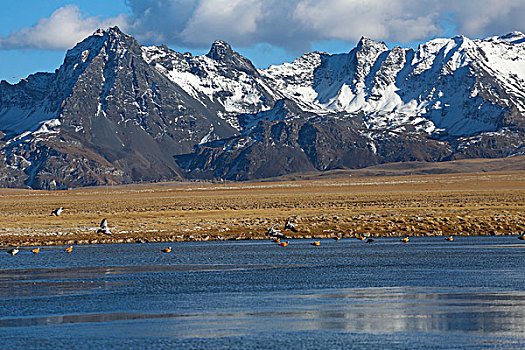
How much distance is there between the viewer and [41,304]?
34469 millimetres

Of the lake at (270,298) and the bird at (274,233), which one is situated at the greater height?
the bird at (274,233)

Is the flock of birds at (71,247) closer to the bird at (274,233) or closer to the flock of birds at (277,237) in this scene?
Answer: the flock of birds at (277,237)

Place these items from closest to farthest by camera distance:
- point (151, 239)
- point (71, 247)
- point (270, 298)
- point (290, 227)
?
1. point (270, 298)
2. point (71, 247)
3. point (151, 239)
4. point (290, 227)

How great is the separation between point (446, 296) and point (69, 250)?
3225 centimetres

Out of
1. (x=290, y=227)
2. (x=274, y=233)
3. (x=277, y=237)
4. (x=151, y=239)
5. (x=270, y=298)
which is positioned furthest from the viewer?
(x=290, y=227)

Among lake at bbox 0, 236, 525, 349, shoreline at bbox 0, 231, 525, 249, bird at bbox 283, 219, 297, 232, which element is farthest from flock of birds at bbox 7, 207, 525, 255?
lake at bbox 0, 236, 525, 349

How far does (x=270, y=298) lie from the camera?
34.8 metres

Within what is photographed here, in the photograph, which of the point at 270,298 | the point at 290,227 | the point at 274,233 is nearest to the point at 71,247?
the point at 274,233

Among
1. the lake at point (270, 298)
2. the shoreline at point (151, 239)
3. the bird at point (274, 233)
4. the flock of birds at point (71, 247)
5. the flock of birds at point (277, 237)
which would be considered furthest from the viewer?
the bird at point (274, 233)

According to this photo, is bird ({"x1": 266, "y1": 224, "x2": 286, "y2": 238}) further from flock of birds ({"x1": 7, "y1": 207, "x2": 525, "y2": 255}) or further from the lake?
the lake

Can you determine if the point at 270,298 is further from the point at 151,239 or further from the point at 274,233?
the point at 151,239

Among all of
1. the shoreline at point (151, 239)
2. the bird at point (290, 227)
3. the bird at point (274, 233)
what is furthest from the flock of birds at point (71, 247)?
the bird at point (290, 227)

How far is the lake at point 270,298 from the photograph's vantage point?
26.8 meters

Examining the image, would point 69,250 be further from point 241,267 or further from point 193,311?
point 193,311
